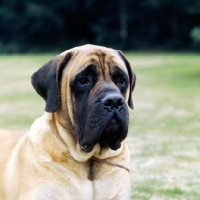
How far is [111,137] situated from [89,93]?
14.1 inches

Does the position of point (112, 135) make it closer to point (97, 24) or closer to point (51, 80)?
point (51, 80)

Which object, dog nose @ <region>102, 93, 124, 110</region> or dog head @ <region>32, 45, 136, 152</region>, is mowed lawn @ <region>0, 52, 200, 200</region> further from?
dog nose @ <region>102, 93, 124, 110</region>

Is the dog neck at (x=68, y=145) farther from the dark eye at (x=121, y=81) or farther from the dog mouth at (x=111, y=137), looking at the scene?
the dark eye at (x=121, y=81)

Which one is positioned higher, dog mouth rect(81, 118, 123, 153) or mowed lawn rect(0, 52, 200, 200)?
dog mouth rect(81, 118, 123, 153)

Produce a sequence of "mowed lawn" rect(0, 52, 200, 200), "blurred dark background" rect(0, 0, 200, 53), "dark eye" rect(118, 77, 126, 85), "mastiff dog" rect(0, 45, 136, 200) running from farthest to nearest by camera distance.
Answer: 1. "blurred dark background" rect(0, 0, 200, 53)
2. "mowed lawn" rect(0, 52, 200, 200)
3. "dark eye" rect(118, 77, 126, 85)
4. "mastiff dog" rect(0, 45, 136, 200)

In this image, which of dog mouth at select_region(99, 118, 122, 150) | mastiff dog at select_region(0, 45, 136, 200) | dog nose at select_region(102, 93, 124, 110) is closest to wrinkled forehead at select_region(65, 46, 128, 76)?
mastiff dog at select_region(0, 45, 136, 200)

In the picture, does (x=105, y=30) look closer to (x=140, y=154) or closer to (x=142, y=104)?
(x=142, y=104)

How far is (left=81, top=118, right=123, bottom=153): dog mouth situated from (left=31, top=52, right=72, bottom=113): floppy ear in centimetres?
38

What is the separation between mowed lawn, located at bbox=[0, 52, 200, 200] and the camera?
18.1ft

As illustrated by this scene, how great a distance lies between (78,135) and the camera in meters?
3.59

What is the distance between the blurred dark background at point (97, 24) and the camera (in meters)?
39.5

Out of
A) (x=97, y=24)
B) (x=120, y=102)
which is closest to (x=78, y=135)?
(x=120, y=102)

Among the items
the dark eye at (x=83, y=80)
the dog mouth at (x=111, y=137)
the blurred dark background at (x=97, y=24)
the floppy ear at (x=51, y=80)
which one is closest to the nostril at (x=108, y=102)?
the dog mouth at (x=111, y=137)

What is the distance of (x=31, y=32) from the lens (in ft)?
142
